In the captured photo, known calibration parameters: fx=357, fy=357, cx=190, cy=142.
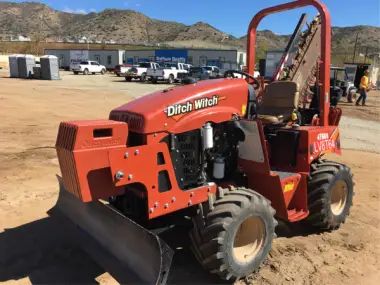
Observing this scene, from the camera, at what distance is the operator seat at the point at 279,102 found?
4.44 m

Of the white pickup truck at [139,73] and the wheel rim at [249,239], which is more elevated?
the white pickup truck at [139,73]

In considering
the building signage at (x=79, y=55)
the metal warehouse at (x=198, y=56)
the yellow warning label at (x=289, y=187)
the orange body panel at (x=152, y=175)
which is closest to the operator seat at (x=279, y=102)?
the yellow warning label at (x=289, y=187)

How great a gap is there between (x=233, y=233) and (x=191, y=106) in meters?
1.17

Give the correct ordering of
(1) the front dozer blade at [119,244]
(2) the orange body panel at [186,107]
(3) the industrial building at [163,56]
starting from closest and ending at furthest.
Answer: (1) the front dozer blade at [119,244] → (2) the orange body panel at [186,107] → (3) the industrial building at [163,56]

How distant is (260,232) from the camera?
345 cm

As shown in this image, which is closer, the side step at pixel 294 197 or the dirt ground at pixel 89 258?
the dirt ground at pixel 89 258

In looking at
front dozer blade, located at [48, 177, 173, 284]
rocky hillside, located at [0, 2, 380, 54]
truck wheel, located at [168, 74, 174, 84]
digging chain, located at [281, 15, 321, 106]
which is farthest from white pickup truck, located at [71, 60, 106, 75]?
rocky hillside, located at [0, 2, 380, 54]

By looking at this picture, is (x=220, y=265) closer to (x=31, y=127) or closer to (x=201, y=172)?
(x=201, y=172)

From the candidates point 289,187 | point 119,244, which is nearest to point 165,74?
point 289,187

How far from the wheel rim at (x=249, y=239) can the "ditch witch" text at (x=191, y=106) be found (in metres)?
1.15

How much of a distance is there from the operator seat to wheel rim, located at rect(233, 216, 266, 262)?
4.53 ft

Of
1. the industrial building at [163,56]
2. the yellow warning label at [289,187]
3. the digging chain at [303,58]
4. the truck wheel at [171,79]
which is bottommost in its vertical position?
the yellow warning label at [289,187]

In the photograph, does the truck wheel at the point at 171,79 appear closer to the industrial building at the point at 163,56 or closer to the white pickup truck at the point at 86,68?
the industrial building at the point at 163,56

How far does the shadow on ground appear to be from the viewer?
3.33m
